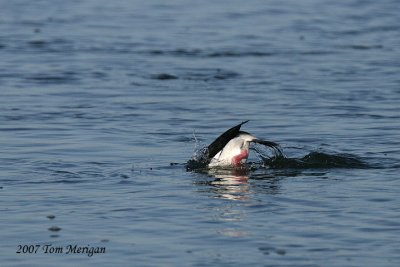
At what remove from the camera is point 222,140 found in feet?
36.2

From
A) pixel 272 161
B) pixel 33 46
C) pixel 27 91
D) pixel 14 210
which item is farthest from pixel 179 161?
pixel 33 46

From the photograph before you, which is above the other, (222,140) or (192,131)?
(222,140)

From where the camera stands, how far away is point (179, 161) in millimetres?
11562

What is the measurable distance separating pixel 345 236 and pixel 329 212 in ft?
2.60

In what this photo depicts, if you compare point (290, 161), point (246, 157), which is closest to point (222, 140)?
point (246, 157)

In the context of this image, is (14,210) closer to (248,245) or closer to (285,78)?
(248,245)

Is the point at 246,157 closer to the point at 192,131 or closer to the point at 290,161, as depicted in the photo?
the point at 290,161

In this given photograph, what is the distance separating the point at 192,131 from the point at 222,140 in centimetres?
239

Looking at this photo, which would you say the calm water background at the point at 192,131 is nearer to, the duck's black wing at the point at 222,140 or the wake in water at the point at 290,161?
the wake in water at the point at 290,161

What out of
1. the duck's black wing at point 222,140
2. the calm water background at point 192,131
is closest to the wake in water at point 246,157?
the duck's black wing at point 222,140

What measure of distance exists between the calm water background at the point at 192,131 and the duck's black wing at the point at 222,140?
369 millimetres

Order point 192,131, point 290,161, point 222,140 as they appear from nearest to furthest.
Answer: point 222,140
point 290,161
point 192,131

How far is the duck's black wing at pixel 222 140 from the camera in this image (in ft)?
35.7

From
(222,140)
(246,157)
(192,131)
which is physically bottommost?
(192,131)
